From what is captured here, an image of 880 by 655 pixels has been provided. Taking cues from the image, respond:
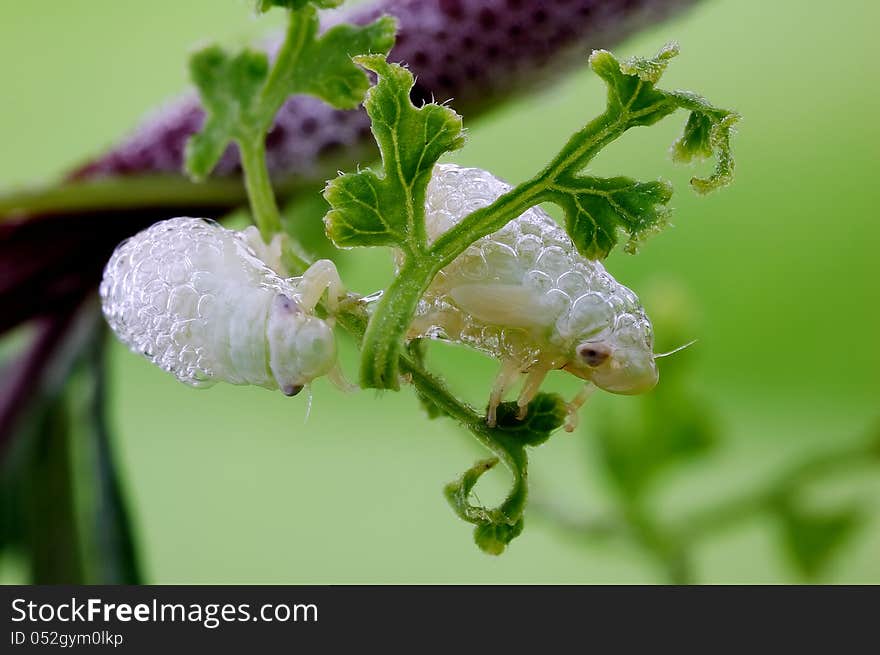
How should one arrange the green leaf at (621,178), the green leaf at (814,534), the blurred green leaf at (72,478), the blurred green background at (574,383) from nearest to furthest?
the green leaf at (621,178) < the blurred green leaf at (72,478) < the green leaf at (814,534) < the blurred green background at (574,383)

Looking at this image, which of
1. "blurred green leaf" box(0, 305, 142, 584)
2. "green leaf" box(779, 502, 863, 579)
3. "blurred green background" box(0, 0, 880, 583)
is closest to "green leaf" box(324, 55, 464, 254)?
"blurred green leaf" box(0, 305, 142, 584)

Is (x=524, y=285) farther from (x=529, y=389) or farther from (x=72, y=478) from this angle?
(x=72, y=478)

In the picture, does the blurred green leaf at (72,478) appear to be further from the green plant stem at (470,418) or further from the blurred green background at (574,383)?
the blurred green background at (574,383)

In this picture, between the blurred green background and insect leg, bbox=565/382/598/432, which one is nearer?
insect leg, bbox=565/382/598/432

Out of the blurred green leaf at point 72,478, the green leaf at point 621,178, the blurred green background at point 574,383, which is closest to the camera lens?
the green leaf at point 621,178

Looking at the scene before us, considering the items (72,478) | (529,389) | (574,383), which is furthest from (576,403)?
(574,383)

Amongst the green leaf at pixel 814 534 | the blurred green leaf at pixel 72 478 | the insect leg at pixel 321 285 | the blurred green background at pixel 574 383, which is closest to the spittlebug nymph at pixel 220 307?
the insect leg at pixel 321 285

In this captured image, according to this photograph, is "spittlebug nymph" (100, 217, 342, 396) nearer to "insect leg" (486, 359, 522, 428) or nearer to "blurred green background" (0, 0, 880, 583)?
"insect leg" (486, 359, 522, 428)
